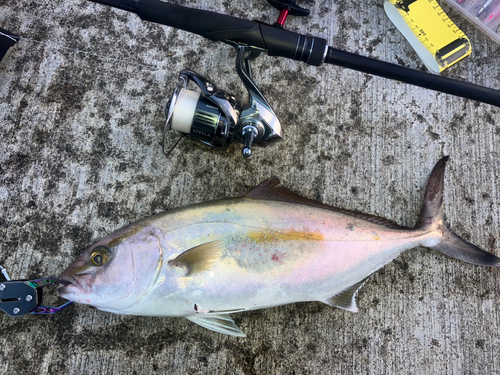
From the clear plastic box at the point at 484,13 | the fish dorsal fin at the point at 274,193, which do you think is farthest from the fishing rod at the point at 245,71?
the clear plastic box at the point at 484,13

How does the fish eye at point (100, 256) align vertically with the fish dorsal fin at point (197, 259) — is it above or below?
below

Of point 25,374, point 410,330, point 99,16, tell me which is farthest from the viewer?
point 99,16

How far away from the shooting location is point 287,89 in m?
2.05

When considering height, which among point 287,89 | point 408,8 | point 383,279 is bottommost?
point 383,279

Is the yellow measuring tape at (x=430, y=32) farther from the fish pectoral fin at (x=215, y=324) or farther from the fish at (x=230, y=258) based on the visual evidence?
the fish pectoral fin at (x=215, y=324)

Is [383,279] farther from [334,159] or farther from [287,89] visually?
[287,89]

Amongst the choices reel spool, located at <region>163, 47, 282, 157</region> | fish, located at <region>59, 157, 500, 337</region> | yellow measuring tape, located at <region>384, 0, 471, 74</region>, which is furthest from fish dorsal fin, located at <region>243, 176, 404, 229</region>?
yellow measuring tape, located at <region>384, 0, 471, 74</region>

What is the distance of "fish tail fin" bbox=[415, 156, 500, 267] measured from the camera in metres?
1.72

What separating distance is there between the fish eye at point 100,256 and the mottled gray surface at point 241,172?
45 cm

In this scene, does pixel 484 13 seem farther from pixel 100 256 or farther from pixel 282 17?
pixel 100 256

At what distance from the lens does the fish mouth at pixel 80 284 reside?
137cm

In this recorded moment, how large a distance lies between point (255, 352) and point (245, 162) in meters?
1.08

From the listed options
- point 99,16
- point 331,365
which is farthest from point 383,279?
point 99,16

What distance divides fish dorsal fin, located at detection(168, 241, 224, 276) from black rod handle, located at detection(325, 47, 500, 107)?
1.04 meters
